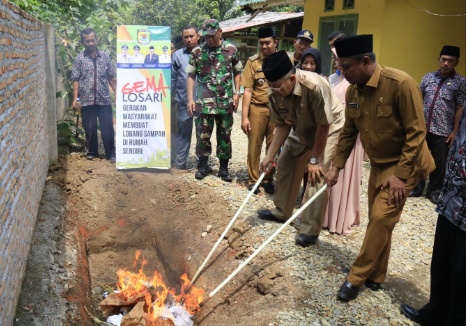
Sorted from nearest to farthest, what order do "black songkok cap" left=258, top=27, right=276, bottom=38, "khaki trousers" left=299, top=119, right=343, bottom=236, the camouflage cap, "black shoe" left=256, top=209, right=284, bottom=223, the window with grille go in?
"khaki trousers" left=299, top=119, right=343, bottom=236 < "black shoe" left=256, top=209, right=284, bottom=223 < "black songkok cap" left=258, top=27, right=276, bottom=38 < the camouflage cap < the window with grille

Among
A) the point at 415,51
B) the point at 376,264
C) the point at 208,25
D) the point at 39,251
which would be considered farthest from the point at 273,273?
the point at 415,51

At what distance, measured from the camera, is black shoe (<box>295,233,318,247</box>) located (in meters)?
4.26

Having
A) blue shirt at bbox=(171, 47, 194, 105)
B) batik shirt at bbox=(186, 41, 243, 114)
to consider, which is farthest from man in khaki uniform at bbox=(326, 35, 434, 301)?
blue shirt at bbox=(171, 47, 194, 105)

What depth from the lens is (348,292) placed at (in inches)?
132

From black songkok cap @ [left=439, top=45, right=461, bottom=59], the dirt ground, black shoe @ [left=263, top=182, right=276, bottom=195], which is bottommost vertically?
the dirt ground

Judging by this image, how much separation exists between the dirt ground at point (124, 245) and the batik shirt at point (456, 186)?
1.42 metres

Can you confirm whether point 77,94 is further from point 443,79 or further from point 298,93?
point 443,79

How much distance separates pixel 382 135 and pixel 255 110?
2.65 m

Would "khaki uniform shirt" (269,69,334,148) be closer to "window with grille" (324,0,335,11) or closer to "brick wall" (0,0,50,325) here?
"brick wall" (0,0,50,325)

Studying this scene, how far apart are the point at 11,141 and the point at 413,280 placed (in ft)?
12.9

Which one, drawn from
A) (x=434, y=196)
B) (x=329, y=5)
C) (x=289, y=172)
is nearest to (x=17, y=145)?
(x=289, y=172)

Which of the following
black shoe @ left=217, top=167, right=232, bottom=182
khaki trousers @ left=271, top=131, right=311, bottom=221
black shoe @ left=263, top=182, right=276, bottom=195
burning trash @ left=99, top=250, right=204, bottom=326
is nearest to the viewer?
burning trash @ left=99, top=250, right=204, bottom=326

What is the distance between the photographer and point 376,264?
3527mm

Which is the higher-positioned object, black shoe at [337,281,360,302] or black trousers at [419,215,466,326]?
black trousers at [419,215,466,326]
